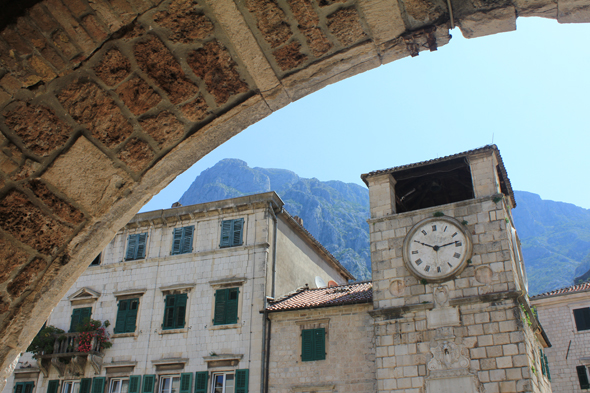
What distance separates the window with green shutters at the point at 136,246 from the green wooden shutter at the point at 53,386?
546 centimetres

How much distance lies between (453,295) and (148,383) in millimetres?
11540

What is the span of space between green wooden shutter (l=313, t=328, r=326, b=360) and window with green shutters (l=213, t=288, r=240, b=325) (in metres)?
3.25

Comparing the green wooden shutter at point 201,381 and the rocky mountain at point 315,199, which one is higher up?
the rocky mountain at point 315,199

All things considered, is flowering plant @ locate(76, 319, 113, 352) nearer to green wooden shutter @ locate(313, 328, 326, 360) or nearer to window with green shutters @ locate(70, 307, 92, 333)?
window with green shutters @ locate(70, 307, 92, 333)

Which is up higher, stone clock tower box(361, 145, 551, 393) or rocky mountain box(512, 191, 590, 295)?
rocky mountain box(512, 191, 590, 295)

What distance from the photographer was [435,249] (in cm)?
1642

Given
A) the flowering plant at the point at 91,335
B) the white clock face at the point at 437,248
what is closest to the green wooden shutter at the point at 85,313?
the flowering plant at the point at 91,335

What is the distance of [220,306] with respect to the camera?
778 inches

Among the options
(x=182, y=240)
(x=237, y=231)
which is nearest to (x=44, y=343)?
(x=182, y=240)

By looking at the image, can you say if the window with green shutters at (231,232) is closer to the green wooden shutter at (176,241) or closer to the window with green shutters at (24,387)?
the green wooden shutter at (176,241)

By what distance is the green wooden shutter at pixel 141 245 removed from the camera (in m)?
22.1

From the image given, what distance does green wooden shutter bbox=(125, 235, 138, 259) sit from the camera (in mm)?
22234

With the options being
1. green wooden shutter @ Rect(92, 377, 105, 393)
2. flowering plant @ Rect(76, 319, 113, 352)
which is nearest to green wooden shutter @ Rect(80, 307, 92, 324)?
flowering plant @ Rect(76, 319, 113, 352)

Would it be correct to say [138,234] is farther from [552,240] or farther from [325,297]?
[552,240]
